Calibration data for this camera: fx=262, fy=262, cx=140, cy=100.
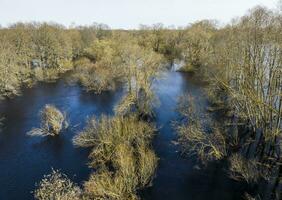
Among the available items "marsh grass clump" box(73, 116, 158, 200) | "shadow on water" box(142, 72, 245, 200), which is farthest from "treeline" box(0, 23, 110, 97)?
"shadow on water" box(142, 72, 245, 200)

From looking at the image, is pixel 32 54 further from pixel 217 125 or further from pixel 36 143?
pixel 217 125

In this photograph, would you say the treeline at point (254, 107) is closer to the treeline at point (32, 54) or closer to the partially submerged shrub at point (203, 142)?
the partially submerged shrub at point (203, 142)

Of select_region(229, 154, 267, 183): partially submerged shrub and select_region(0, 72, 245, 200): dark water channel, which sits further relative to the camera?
select_region(0, 72, 245, 200): dark water channel

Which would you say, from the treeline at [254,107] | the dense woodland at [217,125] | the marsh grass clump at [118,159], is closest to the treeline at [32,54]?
the dense woodland at [217,125]

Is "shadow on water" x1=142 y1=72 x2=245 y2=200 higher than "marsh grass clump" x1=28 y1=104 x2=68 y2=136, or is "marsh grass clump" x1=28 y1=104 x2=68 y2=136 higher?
"marsh grass clump" x1=28 y1=104 x2=68 y2=136

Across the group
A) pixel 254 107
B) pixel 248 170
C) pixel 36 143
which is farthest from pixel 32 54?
pixel 248 170

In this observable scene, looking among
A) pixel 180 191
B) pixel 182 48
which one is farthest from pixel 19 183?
pixel 182 48

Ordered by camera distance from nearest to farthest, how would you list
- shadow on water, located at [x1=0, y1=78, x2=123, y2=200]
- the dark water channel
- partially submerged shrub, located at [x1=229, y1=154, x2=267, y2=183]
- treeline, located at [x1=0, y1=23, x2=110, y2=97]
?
partially submerged shrub, located at [x1=229, y1=154, x2=267, y2=183] → the dark water channel → shadow on water, located at [x1=0, y1=78, x2=123, y2=200] → treeline, located at [x1=0, y1=23, x2=110, y2=97]

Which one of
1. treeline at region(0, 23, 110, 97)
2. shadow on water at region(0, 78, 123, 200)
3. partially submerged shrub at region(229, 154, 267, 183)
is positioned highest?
treeline at region(0, 23, 110, 97)

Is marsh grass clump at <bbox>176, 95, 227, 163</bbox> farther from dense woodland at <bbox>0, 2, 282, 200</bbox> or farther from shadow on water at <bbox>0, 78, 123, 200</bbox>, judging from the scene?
shadow on water at <bbox>0, 78, 123, 200</bbox>
